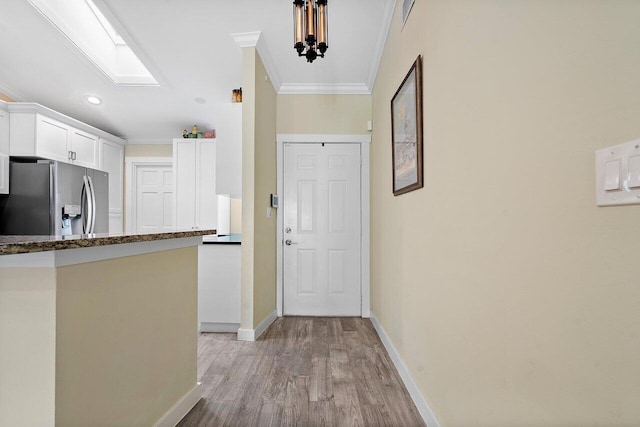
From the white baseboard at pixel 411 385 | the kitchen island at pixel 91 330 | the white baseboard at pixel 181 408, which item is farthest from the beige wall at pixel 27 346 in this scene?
the white baseboard at pixel 411 385

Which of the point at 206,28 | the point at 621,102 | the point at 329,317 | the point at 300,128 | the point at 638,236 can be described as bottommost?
the point at 329,317

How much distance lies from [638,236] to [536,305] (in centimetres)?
33

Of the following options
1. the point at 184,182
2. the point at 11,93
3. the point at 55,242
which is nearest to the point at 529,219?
the point at 55,242

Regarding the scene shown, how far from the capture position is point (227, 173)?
3262 mm

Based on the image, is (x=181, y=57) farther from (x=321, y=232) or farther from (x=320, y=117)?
(x=321, y=232)

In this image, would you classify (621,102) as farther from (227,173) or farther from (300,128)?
(300,128)

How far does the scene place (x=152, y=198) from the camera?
5.13m

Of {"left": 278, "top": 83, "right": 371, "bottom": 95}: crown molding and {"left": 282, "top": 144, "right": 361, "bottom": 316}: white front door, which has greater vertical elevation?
{"left": 278, "top": 83, "right": 371, "bottom": 95}: crown molding

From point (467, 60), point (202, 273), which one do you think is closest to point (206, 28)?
point (202, 273)

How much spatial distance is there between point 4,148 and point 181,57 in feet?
6.99

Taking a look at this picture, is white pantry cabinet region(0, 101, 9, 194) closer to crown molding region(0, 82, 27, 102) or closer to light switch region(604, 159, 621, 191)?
crown molding region(0, 82, 27, 102)

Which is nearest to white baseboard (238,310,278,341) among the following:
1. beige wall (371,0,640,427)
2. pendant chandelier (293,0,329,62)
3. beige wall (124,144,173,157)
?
beige wall (371,0,640,427)

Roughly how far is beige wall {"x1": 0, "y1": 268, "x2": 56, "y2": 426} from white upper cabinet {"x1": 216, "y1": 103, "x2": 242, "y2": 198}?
230 centimetres

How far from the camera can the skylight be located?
3057mm
